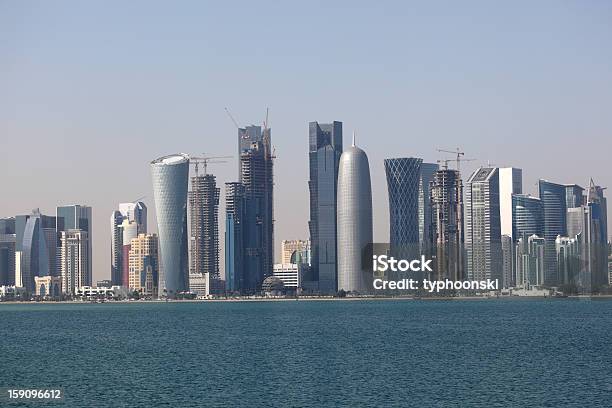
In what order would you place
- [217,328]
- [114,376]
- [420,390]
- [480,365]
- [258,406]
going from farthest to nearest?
1. [217,328]
2. [480,365]
3. [114,376]
4. [420,390]
5. [258,406]

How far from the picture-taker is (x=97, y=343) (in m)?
136

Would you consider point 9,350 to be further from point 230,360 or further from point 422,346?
point 422,346

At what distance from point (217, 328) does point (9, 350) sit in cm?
5263

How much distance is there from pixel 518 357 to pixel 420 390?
27308mm

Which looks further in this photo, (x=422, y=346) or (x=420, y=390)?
(x=422, y=346)

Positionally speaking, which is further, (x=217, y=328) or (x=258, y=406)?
(x=217, y=328)

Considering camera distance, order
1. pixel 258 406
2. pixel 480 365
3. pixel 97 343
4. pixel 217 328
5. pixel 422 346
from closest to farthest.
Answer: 1. pixel 258 406
2. pixel 480 365
3. pixel 422 346
4. pixel 97 343
5. pixel 217 328

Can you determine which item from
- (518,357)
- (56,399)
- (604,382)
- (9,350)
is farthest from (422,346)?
(56,399)

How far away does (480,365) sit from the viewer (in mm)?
97312

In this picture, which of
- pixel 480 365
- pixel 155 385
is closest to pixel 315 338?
pixel 480 365

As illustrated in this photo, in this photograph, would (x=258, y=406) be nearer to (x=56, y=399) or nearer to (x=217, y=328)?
(x=56, y=399)

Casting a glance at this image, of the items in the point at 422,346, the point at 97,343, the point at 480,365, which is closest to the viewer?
the point at 480,365

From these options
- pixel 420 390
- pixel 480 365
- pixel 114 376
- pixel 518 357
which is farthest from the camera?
pixel 518 357

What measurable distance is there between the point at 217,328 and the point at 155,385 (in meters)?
90.2
